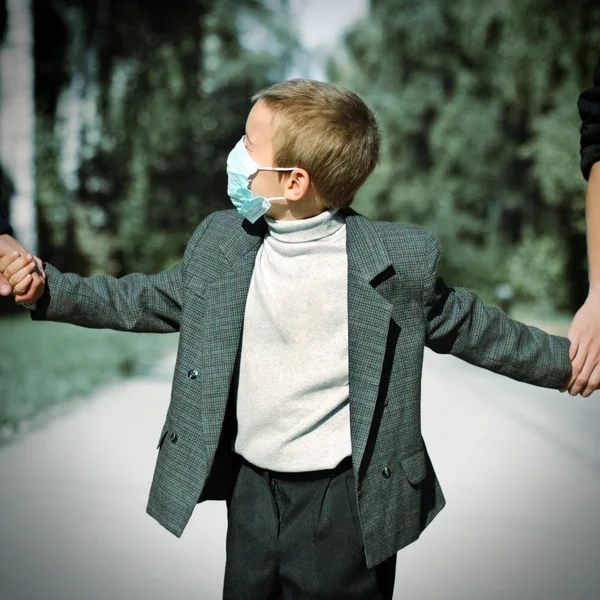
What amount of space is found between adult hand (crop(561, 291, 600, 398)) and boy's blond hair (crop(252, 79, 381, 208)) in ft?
2.73

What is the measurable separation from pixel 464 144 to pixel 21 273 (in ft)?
68.5

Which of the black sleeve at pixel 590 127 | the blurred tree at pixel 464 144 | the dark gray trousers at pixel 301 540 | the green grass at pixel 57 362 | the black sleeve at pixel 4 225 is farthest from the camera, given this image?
the blurred tree at pixel 464 144

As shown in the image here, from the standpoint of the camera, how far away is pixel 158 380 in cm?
974

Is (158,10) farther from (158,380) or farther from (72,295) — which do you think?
(72,295)

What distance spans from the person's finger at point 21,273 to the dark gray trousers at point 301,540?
0.84 meters

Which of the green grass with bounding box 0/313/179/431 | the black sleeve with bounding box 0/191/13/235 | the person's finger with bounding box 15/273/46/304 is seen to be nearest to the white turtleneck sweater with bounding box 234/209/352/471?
the person's finger with bounding box 15/273/46/304

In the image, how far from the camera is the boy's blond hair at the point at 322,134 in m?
2.41

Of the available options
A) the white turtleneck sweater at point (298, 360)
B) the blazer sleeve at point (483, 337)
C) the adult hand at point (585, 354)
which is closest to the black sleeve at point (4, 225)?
the white turtleneck sweater at point (298, 360)

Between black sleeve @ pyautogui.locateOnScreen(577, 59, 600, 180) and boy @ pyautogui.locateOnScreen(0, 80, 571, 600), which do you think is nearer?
boy @ pyautogui.locateOnScreen(0, 80, 571, 600)

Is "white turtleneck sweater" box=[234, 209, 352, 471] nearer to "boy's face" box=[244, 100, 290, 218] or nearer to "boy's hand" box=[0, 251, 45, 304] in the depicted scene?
"boy's face" box=[244, 100, 290, 218]

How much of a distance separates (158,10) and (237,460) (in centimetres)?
1675

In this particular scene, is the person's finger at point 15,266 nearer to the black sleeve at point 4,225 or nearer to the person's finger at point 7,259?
the person's finger at point 7,259

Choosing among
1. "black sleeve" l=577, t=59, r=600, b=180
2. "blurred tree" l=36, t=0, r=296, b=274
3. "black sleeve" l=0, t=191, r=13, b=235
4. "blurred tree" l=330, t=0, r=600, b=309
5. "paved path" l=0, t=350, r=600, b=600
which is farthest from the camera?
"blurred tree" l=330, t=0, r=600, b=309

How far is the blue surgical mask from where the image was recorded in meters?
2.47
